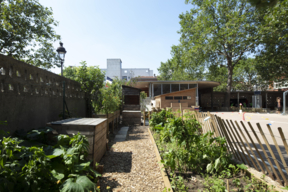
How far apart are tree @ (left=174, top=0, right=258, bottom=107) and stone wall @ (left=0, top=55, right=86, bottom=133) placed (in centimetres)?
1992

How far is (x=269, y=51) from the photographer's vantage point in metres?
21.0

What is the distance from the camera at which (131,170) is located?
332 centimetres

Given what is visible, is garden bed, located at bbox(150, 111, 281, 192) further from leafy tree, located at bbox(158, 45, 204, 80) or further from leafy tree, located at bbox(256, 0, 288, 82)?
leafy tree, located at bbox(158, 45, 204, 80)

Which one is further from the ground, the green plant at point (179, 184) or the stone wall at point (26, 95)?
the stone wall at point (26, 95)

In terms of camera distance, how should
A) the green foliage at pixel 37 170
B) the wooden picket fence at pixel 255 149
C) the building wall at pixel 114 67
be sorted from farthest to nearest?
1. the building wall at pixel 114 67
2. the wooden picket fence at pixel 255 149
3. the green foliage at pixel 37 170

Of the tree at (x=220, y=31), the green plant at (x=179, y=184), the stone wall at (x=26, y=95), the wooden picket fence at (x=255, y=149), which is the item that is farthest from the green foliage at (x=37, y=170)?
the tree at (x=220, y=31)

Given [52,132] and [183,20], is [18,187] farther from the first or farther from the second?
[183,20]

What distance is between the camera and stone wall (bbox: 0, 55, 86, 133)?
3080 millimetres

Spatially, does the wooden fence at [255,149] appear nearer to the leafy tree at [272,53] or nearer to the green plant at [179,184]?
the green plant at [179,184]

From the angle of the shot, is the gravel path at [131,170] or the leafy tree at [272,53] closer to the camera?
the gravel path at [131,170]

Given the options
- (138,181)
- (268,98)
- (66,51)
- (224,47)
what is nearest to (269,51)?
(224,47)

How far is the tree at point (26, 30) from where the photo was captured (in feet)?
41.5

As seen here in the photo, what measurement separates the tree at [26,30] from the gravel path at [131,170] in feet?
43.8

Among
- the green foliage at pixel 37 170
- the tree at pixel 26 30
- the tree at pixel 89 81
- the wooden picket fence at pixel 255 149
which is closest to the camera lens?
the green foliage at pixel 37 170
